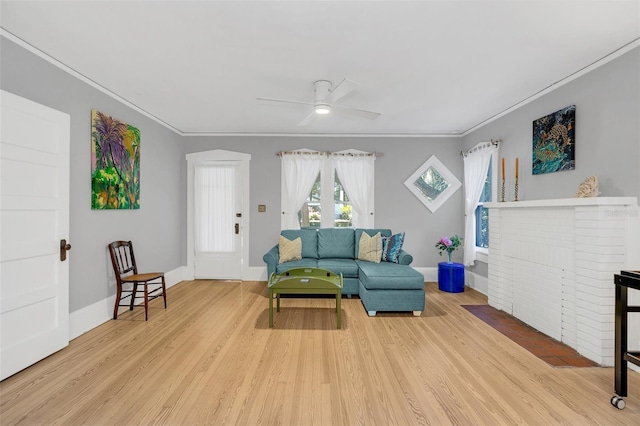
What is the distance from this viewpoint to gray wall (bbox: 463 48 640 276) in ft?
8.69

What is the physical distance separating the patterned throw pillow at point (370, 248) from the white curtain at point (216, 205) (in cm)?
245

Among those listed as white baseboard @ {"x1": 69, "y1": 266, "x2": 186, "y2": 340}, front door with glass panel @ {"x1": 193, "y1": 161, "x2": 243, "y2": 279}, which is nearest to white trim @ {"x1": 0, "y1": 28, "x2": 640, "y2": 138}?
front door with glass panel @ {"x1": 193, "y1": 161, "x2": 243, "y2": 279}

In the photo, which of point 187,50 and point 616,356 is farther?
point 187,50

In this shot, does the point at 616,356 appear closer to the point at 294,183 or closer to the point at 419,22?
the point at 419,22

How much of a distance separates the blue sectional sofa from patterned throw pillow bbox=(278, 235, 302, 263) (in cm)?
8

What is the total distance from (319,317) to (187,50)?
3.18 m

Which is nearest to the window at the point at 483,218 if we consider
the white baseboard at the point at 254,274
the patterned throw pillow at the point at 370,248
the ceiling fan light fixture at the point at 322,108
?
the patterned throw pillow at the point at 370,248

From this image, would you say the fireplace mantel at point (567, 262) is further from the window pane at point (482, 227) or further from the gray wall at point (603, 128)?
the window pane at point (482, 227)

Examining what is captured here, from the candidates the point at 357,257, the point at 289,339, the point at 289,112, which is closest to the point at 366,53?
the point at 289,112

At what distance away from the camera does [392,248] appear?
4.81m

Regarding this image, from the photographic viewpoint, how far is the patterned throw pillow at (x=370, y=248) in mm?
4852

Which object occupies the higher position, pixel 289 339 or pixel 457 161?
pixel 457 161

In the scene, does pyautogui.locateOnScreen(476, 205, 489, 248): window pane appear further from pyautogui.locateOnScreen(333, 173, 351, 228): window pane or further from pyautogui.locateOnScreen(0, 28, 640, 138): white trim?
pyautogui.locateOnScreen(333, 173, 351, 228): window pane

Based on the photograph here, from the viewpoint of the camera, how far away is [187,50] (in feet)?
8.99
